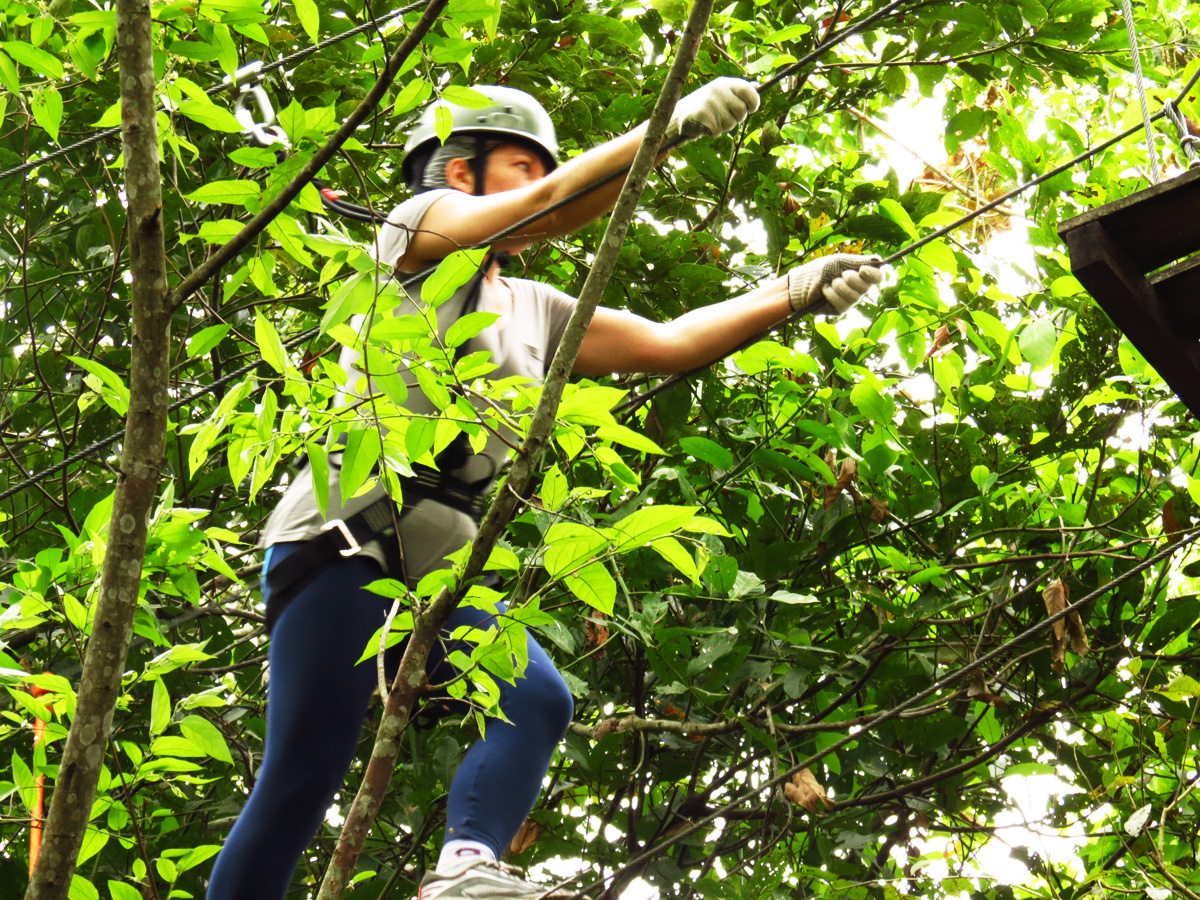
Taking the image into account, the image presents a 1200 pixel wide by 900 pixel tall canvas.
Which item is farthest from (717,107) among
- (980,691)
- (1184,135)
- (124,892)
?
(124,892)

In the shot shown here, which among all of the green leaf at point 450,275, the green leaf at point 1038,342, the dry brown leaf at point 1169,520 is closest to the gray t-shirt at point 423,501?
the green leaf at point 450,275

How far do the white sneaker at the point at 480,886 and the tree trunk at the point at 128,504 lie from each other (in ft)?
1.83

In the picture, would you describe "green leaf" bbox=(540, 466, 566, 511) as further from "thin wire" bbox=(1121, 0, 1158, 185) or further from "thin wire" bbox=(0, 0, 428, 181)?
"thin wire" bbox=(1121, 0, 1158, 185)

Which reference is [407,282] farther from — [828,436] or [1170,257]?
[1170,257]

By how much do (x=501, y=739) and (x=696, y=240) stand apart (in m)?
1.65

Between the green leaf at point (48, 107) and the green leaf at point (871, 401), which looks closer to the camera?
the green leaf at point (48, 107)

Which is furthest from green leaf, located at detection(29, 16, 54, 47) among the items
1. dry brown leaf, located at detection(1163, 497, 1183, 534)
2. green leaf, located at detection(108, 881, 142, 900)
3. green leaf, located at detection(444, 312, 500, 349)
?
dry brown leaf, located at detection(1163, 497, 1183, 534)

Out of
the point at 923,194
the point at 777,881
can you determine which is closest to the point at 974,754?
the point at 777,881

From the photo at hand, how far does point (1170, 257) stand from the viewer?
7.23 ft

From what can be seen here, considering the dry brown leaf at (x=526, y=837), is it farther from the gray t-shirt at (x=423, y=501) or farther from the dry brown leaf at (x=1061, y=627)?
the dry brown leaf at (x=1061, y=627)

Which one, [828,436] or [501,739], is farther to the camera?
[828,436]

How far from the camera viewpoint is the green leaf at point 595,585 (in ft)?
5.12

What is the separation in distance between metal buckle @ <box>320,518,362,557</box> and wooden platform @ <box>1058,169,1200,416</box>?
4.41 ft

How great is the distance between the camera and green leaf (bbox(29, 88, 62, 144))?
5.82 ft
